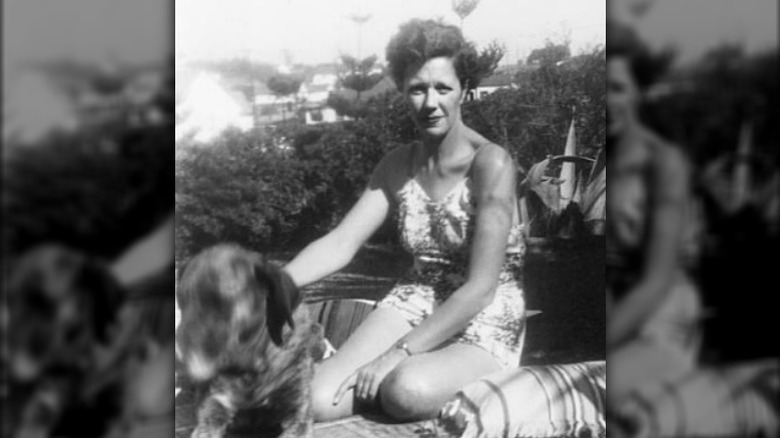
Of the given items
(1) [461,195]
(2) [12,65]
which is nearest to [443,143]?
(1) [461,195]

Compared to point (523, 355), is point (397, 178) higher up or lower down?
higher up

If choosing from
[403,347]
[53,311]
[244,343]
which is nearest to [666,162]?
[403,347]

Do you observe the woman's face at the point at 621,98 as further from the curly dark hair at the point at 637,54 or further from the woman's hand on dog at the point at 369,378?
the woman's hand on dog at the point at 369,378

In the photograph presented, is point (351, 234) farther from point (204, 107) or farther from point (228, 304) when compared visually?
point (204, 107)

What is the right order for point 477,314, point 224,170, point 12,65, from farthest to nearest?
point 477,314
point 224,170
point 12,65

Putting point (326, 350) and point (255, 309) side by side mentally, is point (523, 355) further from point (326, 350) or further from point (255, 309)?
Answer: point (255, 309)

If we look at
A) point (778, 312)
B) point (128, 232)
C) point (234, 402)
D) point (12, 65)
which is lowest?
point (234, 402)

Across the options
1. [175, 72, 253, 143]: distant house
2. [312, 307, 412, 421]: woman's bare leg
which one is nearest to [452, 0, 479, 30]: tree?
[175, 72, 253, 143]: distant house

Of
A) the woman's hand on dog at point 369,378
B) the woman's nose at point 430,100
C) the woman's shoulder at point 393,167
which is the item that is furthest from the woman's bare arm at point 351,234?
the woman's hand on dog at point 369,378

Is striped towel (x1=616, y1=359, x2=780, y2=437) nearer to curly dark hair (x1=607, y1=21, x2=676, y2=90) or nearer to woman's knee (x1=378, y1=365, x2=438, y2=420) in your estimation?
woman's knee (x1=378, y1=365, x2=438, y2=420)
